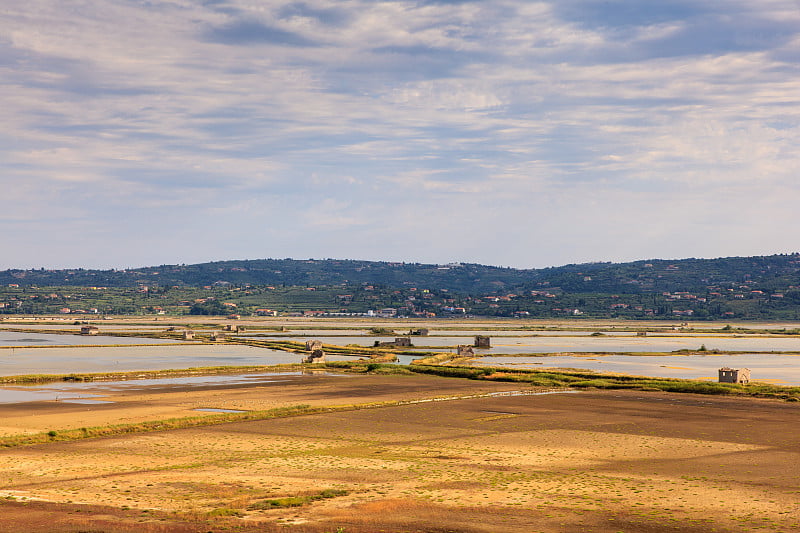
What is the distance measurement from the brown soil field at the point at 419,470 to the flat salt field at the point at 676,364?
3020cm

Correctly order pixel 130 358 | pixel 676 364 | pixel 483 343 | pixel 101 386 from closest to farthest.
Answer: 1. pixel 101 386
2. pixel 676 364
3. pixel 130 358
4. pixel 483 343

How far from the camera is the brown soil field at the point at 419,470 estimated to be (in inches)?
1122

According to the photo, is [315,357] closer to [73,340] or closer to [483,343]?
[483,343]

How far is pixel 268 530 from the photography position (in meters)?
27.2

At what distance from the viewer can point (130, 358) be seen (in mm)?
110312

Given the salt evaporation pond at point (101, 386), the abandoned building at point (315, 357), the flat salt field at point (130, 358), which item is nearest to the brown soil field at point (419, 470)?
the salt evaporation pond at point (101, 386)

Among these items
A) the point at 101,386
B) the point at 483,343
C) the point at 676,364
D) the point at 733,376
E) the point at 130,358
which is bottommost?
the point at 676,364

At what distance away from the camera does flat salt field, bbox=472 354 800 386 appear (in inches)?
3563

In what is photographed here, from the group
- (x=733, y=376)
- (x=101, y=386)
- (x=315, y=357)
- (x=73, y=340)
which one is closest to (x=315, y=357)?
(x=315, y=357)

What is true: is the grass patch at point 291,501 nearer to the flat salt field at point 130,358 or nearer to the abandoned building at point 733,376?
the abandoned building at point 733,376

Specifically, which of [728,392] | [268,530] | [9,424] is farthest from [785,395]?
[9,424]

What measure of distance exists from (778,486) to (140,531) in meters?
Answer: 24.8

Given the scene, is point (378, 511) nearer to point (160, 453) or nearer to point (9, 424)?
point (160, 453)

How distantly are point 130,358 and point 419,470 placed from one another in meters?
81.9
